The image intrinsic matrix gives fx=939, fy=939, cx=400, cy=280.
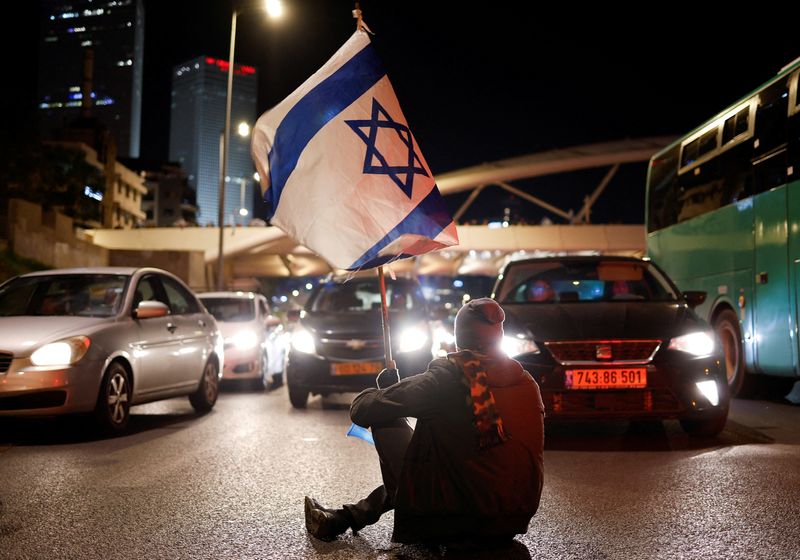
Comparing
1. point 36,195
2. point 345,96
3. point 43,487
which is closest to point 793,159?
point 345,96

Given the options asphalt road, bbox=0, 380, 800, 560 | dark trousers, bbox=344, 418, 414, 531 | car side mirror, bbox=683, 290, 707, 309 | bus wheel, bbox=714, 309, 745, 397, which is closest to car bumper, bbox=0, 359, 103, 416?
asphalt road, bbox=0, 380, 800, 560

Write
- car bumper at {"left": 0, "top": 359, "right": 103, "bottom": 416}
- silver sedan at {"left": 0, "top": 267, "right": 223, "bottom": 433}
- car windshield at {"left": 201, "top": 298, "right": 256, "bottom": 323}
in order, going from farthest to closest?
car windshield at {"left": 201, "top": 298, "right": 256, "bottom": 323}
silver sedan at {"left": 0, "top": 267, "right": 223, "bottom": 433}
car bumper at {"left": 0, "top": 359, "right": 103, "bottom": 416}

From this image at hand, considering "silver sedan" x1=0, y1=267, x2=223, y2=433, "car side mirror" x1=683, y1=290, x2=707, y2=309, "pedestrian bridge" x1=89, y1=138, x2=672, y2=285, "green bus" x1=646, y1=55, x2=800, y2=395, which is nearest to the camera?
"silver sedan" x1=0, y1=267, x2=223, y2=433

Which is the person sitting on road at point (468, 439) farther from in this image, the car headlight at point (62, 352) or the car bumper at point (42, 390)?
the car headlight at point (62, 352)

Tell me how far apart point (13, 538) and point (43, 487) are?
145 centimetres

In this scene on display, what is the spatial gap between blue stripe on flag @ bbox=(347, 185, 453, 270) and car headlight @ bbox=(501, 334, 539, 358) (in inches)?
100

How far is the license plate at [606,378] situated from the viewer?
736cm

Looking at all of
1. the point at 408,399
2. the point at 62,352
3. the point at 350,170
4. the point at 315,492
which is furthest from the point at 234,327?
the point at 408,399

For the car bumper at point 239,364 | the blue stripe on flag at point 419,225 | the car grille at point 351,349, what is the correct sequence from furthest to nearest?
the car bumper at point 239,364
the car grille at point 351,349
the blue stripe on flag at point 419,225

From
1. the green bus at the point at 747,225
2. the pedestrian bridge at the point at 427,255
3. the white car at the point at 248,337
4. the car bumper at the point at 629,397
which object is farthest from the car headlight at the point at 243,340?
the pedestrian bridge at the point at 427,255

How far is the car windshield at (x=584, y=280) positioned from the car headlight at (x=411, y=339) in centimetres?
201

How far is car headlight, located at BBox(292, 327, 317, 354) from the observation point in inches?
432

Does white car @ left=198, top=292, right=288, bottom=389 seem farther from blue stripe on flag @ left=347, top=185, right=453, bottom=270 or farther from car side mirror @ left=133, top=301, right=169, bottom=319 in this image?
blue stripe on flag @ left=347, top=185, right=453, bottom=270

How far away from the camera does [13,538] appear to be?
4570mm
